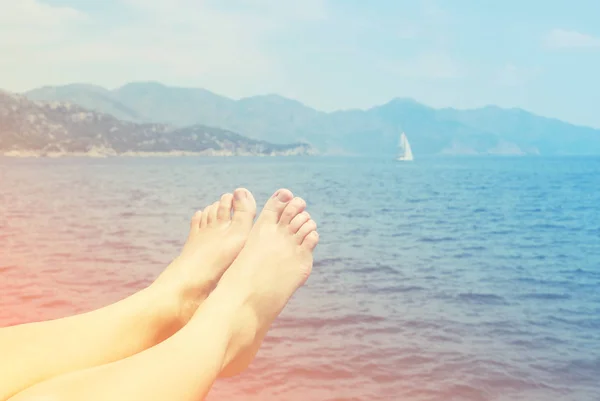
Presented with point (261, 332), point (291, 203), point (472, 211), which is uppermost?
point (291, 203)

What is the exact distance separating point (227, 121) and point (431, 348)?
5358 centimetres

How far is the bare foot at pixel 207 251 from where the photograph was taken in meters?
1.15

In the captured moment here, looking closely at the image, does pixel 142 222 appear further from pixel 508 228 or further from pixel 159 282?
pixel 159 282

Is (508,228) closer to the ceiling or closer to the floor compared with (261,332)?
closer to the floor

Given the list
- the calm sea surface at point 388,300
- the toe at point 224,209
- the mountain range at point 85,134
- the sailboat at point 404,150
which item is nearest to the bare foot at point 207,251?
the toe at point 224,209

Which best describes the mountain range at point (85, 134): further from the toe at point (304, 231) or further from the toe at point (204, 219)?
the toe at point (304, 231)

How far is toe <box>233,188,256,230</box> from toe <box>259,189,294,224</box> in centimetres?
3

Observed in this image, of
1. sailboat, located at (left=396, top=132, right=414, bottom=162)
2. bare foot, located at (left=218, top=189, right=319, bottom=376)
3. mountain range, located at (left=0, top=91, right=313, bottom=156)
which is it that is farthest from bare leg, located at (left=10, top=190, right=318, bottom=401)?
sailboat, located at (left=396, top=132, right=414, bottom=162)

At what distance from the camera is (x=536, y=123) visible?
6606 centimetres

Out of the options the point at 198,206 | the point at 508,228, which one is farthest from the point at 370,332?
the point at 198,206

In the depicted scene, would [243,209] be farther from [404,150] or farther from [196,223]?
[404,150]

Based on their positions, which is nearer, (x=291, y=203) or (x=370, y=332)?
(x=291, y=203)

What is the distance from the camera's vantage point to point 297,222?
4.65 feet

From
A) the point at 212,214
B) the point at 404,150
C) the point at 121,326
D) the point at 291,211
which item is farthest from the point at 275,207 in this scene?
the point at 404,150
